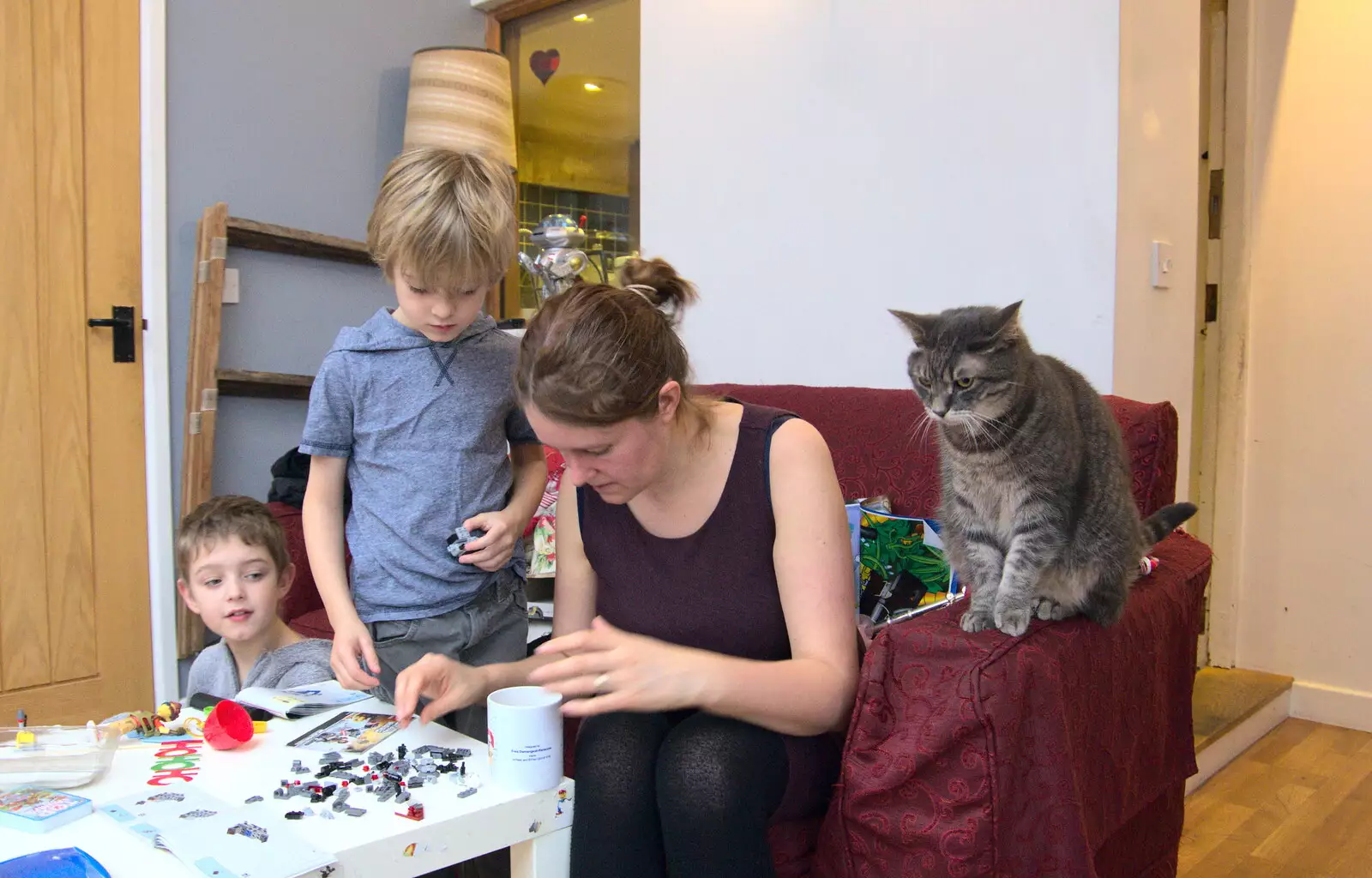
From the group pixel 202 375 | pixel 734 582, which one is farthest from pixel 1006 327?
pixel 202 375

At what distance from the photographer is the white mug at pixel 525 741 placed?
96cm

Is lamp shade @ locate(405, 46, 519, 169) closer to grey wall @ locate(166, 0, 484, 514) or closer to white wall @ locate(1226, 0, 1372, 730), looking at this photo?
grey wall @ locate(166, 0, 484, 514)

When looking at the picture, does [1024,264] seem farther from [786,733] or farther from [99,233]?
[99,233]

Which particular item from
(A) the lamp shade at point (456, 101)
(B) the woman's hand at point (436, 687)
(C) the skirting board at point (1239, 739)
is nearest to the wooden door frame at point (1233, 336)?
(C) the skirting board at point (1239, 739)

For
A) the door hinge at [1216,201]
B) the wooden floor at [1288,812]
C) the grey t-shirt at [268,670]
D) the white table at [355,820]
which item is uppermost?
the door hinge at [1216,201]

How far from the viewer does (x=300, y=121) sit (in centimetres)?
326

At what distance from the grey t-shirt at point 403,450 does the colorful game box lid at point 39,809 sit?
0.45 m

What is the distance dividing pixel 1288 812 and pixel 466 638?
1935mm

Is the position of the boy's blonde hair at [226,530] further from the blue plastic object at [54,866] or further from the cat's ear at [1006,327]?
the cat's ear at [1006,327]

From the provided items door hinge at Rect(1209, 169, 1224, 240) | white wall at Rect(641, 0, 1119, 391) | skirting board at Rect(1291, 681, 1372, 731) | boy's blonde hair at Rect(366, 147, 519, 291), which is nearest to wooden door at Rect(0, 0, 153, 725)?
white wall at Rect(641, 0, 1119, 391)

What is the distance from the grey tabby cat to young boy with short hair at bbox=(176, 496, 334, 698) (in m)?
0.99

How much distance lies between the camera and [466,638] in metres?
1.36

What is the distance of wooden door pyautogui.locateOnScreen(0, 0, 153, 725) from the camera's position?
105 inches

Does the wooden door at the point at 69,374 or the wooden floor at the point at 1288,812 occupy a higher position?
the wooden door at the point at 69,374
